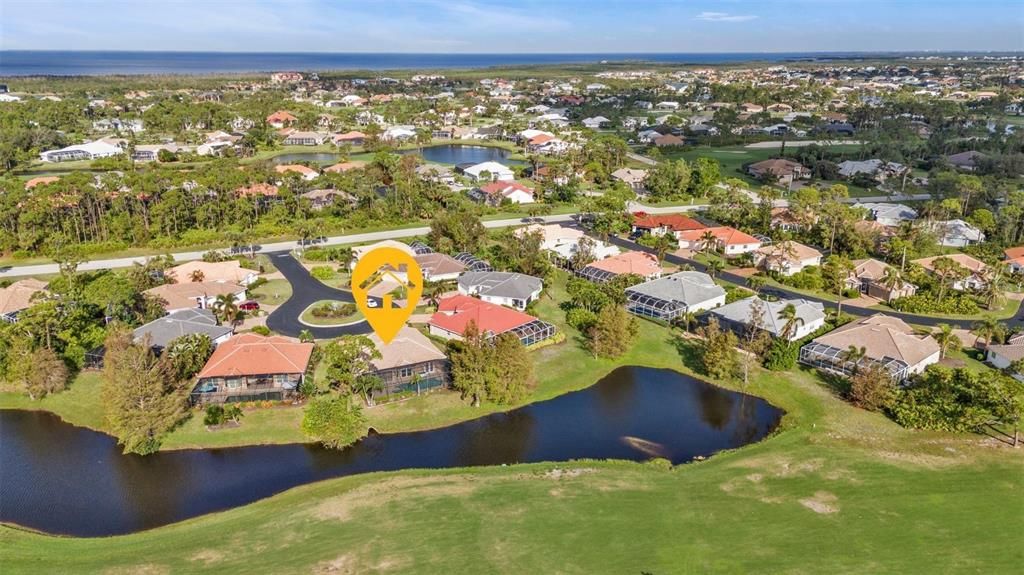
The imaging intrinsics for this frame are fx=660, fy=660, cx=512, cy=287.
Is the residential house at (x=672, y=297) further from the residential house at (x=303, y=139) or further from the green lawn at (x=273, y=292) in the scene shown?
the residential house at (x=303, y=139)

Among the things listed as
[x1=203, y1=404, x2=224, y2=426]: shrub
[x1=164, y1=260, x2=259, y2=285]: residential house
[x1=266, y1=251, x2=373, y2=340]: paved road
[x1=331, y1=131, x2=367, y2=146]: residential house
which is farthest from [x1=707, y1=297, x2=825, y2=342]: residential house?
[x1=331, y1=131, x2=367, y2=146]: residential house

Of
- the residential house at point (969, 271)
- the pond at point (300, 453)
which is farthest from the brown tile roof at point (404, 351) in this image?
the residential house at point (969, 271)

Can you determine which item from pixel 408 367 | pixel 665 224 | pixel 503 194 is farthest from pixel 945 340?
pixel 503 194

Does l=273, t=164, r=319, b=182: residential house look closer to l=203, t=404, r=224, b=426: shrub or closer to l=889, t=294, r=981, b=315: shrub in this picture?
l=203, t=404, r=224, b=426: shrub

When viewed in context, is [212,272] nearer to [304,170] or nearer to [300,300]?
[300,300]

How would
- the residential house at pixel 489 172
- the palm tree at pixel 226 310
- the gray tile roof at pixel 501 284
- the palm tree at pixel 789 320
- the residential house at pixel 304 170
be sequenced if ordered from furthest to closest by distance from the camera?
the residential house at pixel 489 172, the residential house at pixel 304 170, the gray tile roof at pixel 501 284, the palm tree at pixel 226 310, the palm tree at pixel 789 320

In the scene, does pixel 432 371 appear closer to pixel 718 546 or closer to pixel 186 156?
pixel 718 546

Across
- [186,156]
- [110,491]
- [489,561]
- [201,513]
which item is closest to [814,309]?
[489,561]

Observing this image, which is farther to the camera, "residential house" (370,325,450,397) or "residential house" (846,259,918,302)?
"residential house" (846,259,918,302)
